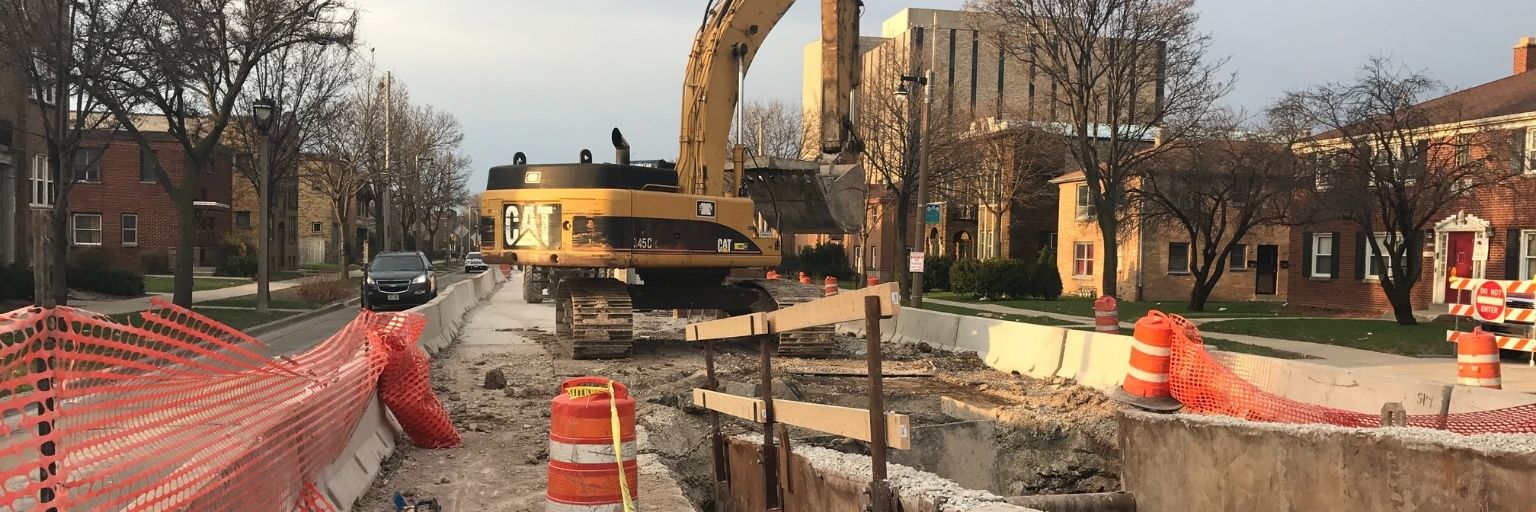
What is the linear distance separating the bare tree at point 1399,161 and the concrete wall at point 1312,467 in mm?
16361

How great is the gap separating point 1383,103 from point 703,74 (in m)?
13.8

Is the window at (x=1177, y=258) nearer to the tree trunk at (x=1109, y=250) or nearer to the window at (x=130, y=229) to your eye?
the tree trunk at (x=1109, y=250)

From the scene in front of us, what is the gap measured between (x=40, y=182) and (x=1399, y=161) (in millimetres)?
37939

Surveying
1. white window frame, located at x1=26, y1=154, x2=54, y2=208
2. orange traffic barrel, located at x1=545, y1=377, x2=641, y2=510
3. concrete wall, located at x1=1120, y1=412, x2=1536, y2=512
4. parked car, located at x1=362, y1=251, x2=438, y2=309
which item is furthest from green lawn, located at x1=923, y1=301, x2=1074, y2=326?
white window frame, located at x1=26, y1=154, x2=54, y2=208

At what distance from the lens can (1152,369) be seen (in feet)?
27.4

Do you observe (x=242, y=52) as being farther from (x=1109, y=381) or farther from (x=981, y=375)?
(x=1109, y=381)

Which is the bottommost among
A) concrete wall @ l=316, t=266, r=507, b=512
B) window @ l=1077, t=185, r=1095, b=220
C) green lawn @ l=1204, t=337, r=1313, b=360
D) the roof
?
green lawn @ l=1204, t=337, r=1313, b=360

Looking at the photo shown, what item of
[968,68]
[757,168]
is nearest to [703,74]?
[757,168]

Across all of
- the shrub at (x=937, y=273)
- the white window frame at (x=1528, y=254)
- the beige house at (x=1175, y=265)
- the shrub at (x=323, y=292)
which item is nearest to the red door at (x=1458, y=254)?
the white window frame at (x=1528, y=254)

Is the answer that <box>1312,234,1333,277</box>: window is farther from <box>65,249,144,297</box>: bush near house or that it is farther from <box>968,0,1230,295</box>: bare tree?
<box>65,249,144,297</box>: bush near house

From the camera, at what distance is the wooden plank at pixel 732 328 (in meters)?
6.36

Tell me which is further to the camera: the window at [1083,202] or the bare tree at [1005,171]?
the bare tree at [1005,171]

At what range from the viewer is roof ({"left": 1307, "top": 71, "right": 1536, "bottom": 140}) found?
24.0 meters

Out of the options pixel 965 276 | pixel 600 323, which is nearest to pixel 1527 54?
pixel 965 276
